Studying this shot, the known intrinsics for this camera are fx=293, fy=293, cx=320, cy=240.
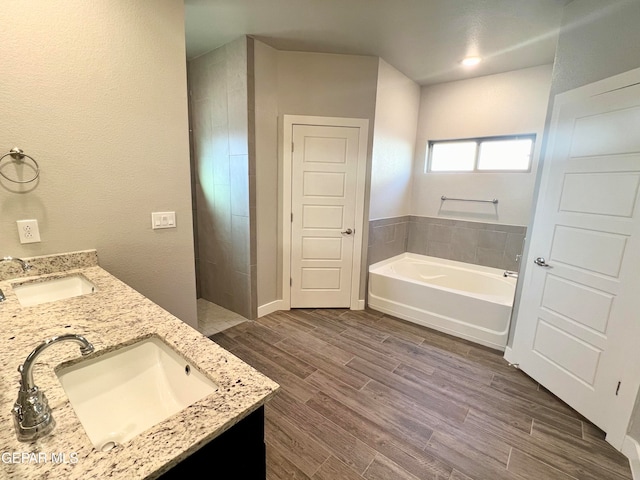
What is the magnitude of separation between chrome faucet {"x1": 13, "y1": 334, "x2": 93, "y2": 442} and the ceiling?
98.1 inches

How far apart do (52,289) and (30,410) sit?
1.14m

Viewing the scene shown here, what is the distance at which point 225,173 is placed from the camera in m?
3.06

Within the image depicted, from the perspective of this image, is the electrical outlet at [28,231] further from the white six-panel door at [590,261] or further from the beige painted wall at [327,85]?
the white six-panel door at [590,261]

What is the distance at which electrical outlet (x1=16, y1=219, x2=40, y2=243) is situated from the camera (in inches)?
56.9

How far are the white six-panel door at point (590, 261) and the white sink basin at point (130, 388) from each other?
222cm

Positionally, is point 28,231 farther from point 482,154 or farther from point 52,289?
point 482,154

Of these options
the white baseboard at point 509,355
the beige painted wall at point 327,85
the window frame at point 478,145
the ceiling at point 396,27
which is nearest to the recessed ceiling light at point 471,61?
the ceiling at point 396,27

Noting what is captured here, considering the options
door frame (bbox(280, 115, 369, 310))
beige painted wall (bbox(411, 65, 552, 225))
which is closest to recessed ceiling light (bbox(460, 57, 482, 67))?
beige painted wall (bbox(411, 65, 552, 225))

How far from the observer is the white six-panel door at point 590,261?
165 centimetres

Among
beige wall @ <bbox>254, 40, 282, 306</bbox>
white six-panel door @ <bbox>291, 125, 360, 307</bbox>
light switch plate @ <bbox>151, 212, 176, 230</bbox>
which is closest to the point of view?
light switch plate @ <bbox>151, 212, 176, 230</bbox>

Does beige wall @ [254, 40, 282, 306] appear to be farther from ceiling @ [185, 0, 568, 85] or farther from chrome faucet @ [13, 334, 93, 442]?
chrome faucet @ [13, 334, 93, 442]

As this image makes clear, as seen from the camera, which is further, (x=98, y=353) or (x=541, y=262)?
(x=541, y=262)

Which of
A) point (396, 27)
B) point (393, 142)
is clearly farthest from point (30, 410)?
point (393, 142)

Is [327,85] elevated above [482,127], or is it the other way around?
[327,85]
